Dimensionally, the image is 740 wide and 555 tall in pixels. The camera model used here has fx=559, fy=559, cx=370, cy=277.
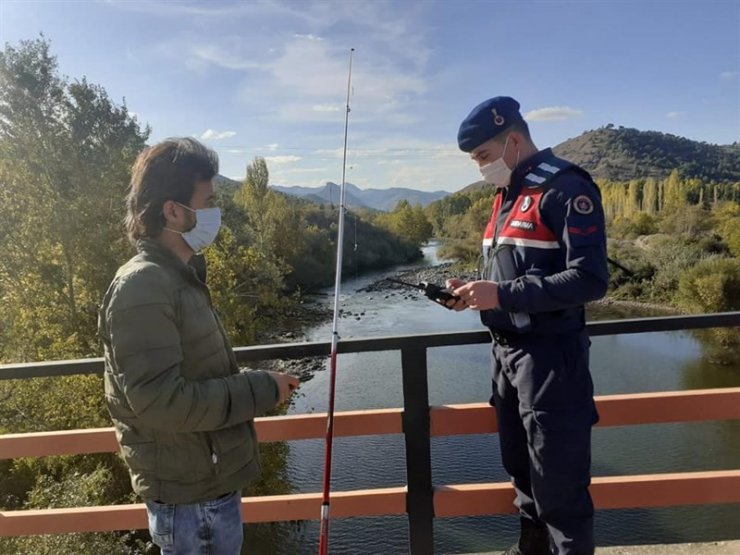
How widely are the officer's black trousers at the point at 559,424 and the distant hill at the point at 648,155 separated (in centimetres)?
10727

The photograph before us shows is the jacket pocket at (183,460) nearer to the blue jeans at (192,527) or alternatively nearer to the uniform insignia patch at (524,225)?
the blue jeans at (192,527)

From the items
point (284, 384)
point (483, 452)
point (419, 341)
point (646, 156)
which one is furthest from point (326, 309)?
point (646, 156)

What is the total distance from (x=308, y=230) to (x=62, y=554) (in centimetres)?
3341

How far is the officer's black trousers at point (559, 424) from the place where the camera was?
169 centimetres

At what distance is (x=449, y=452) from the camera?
12.5 metres

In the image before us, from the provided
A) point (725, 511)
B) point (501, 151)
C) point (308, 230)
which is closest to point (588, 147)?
point (308, 230)

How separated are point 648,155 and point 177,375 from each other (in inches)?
5161

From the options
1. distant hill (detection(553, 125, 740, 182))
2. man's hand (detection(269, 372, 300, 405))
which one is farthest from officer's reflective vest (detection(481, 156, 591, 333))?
distant hill (detection(553, 125, 740, 182))

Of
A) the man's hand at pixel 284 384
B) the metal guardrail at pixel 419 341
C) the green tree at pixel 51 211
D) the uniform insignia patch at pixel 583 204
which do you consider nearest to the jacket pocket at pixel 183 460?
the man's hand at pixel 284 384

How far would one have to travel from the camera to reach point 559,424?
1688 millimetres

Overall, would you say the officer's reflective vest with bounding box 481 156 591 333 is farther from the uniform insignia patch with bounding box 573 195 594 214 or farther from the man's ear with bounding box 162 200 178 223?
the man's ear with bounding box 162 200 178 223

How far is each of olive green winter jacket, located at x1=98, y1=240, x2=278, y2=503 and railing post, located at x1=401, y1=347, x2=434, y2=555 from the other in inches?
31.4

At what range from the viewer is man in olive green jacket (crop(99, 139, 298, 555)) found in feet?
4.24

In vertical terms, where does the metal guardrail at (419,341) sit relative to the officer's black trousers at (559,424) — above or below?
above
